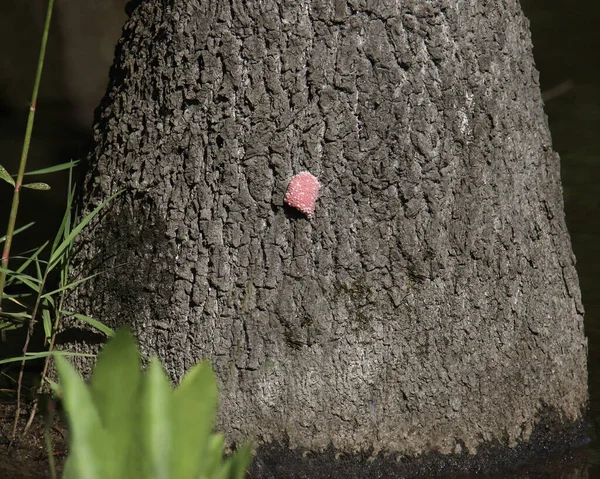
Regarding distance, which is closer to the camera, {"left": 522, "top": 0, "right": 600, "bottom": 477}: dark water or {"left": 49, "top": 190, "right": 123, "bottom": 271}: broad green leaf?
{"left": 49, "top": 190, "right": 123, "bottom": 271}: broad green leaf

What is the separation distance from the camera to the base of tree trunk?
233 cm

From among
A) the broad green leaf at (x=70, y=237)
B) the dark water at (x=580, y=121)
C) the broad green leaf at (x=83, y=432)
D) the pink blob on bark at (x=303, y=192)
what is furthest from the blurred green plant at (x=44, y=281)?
the dark water at (x=580, y=121)

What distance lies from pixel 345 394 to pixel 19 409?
82cm

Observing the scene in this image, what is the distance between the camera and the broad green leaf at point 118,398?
1151 millimetres

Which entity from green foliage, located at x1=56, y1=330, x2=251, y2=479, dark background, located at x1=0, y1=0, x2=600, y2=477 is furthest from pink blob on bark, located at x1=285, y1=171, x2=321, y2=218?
dark background, located at x1=0, y1=0, x2=600, y2=477

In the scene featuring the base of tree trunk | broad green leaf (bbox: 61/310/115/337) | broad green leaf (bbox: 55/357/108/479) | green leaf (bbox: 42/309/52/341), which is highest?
broad green leaf (bbox: 55/357/108/479)

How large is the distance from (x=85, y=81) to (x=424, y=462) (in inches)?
269

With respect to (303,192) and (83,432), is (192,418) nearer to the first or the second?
(83,432)

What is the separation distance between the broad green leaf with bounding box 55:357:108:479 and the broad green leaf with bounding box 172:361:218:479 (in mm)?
89

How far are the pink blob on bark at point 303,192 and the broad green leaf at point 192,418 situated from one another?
110 centimetres

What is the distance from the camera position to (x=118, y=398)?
1.16 meters

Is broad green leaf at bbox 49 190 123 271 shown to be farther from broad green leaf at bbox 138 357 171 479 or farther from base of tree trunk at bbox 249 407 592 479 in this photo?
broad green leaf at bbox 138 357 171 479

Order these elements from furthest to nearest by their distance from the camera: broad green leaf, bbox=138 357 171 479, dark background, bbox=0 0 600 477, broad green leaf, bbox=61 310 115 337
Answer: dark background, bbox=0 0 600 477, broad green leaf, bbox=61 310 115 337, broad green leaf, bbox=138 357 171 479

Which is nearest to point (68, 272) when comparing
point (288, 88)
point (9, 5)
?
point (288, 88)
